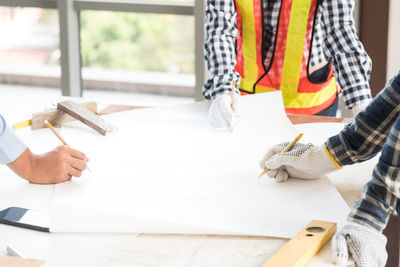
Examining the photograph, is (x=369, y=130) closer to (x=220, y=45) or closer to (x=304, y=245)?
(x=304, y=245)

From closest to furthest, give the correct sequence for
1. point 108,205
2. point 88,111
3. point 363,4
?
1. point 108,205
2. point 88,111
3. point 363,4

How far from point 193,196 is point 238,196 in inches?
3.9

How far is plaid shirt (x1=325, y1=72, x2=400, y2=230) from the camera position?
1.17m

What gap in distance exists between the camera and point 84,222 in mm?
1276

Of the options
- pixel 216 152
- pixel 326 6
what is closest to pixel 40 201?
pixel 216 152

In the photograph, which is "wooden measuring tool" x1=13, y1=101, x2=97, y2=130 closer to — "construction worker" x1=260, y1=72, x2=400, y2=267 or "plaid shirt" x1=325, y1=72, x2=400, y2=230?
"construction worker" x1=260, y1=72, x2=400, y2=267

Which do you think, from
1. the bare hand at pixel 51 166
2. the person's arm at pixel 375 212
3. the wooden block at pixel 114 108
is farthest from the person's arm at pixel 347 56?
the bare hand at pixel 51 166

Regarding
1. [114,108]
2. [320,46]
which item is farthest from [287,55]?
[114,108]

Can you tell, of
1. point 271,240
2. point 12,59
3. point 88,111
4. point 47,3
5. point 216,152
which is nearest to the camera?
point 271,240

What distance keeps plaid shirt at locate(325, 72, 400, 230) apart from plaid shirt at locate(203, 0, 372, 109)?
0.53 meters

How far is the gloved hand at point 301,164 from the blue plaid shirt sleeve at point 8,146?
1.99 ft

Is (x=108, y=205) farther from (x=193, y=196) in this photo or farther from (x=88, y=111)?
(x=88, y=111)

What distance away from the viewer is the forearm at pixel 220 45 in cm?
206

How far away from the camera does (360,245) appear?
44.5 inches
